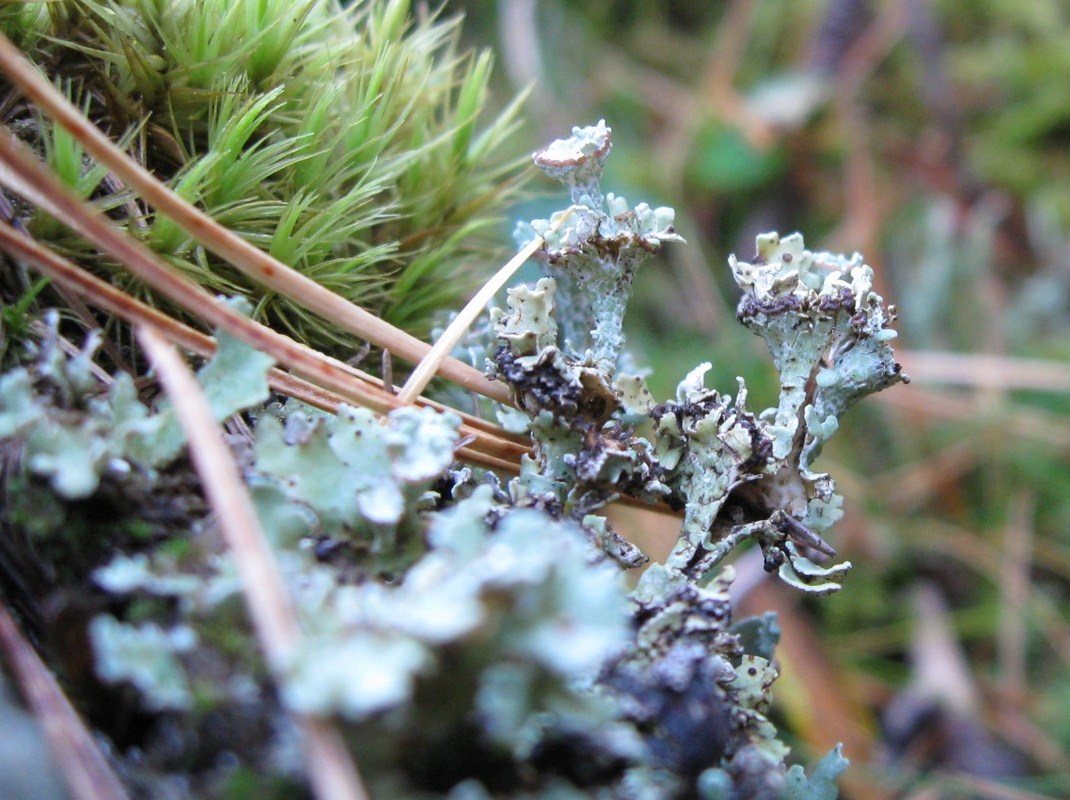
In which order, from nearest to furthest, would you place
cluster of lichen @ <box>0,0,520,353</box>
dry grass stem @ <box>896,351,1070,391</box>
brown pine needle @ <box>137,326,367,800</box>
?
brown pine needle @ <box>137,326,367,800</box> < cluster of lichen @ <box>0,0,520,353</box> < dry grass stem @ <box>896,351,1070,391</box>

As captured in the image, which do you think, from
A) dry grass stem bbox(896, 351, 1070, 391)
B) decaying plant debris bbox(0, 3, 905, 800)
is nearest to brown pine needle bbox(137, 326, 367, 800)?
decaying plant debris bbox(0, 3, 905, 800)

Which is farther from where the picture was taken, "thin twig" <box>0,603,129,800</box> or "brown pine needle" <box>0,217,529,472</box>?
"brown pine needle" <box>0,217,529,472</box>

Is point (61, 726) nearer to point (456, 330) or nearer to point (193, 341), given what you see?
point (193, 341)

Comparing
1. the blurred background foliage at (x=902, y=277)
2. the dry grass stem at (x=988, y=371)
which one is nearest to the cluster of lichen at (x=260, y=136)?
the blurred background foliage at (x=902, y=277)

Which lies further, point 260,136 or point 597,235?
point 260,136

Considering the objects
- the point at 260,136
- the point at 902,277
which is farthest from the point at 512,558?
the point at 902,277

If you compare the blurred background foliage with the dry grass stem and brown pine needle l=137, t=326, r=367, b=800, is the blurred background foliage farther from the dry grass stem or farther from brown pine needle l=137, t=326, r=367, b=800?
brown pine needle l=137, t=326, r=367, b=800
